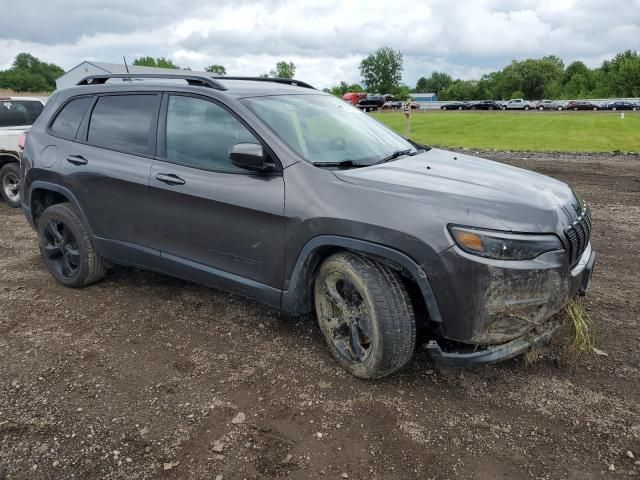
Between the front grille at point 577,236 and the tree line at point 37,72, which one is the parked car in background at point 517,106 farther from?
the front grille at point 577,236

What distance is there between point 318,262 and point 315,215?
0.37 meters

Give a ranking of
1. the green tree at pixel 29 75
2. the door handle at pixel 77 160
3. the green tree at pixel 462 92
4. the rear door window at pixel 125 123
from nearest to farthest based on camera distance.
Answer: the rear door window at pixel 125 123 → the door handle at pixel 77 160 → the green tree at pixel 29 75 → the green tree at pixel 462 92

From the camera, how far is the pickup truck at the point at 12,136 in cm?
846

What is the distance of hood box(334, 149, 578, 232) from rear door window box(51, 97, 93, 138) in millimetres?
2710

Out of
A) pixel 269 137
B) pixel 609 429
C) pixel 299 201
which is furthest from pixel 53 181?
pixel 609 429

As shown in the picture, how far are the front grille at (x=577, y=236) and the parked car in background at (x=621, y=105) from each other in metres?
59.3

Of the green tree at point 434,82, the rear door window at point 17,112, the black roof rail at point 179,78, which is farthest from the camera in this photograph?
the green tree at point 434,82

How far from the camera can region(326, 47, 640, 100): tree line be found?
7794 centimetres

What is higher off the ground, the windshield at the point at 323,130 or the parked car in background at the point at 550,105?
the windshield at the point at 323,130

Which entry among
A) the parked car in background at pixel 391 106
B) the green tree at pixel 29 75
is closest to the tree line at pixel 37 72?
the green tree at pixel 29 75

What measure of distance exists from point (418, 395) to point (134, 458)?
5.42ft

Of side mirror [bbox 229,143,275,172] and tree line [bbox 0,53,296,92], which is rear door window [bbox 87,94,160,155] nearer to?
side mirror [bbox 229,143,275,172]

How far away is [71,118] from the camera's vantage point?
15.4 ft

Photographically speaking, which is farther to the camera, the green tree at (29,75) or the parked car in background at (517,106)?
the green tree at (29,75)
